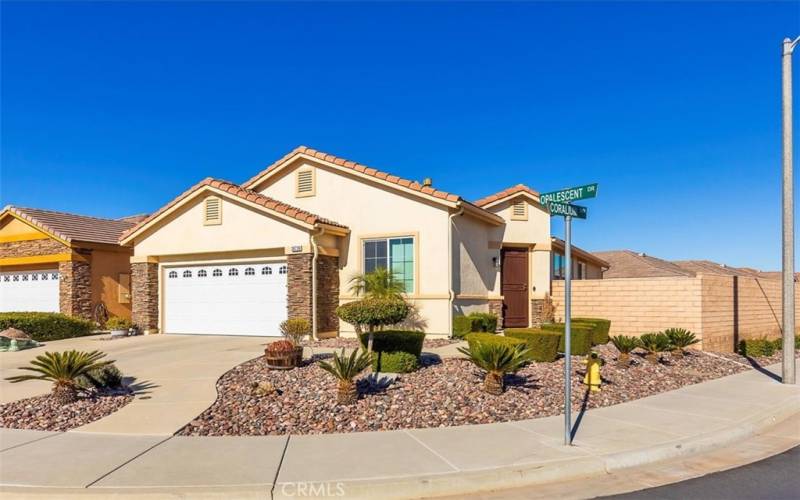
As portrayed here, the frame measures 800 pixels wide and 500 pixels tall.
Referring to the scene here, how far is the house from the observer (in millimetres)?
15328

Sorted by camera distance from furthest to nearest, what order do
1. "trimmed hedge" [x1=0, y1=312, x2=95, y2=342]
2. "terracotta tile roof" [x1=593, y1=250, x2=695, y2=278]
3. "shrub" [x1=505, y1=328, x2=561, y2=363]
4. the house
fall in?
"terracotta tile roof" [x1=593, y1=250, x2=695, y2=278]
"trimmed hedge" [x1=0, y1=312, x2=95, y2=342]
the house
"shrub" [x1=505, y1=328, x2=561, y2=363]

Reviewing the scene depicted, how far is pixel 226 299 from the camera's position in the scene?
16.8 meters

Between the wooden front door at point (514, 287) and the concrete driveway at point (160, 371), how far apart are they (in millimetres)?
8364

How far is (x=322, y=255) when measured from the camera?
51.3 ft

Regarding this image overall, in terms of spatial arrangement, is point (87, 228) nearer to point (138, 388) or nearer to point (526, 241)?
point (138, 388)

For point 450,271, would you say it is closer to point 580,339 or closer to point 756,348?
point 580,339

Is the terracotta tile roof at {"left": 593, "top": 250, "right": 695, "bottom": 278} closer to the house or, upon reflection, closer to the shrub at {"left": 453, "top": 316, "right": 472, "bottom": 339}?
the house

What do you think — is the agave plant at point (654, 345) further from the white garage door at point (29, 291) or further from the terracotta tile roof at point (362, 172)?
the white garage door at point (29, 291)

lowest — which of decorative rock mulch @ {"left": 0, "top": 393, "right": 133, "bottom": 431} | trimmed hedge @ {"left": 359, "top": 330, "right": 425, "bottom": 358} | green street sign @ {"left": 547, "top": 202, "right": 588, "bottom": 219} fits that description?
decorative rock mulch @ {"left": 0, "top": 393, "right": 133, "bottom": 431}

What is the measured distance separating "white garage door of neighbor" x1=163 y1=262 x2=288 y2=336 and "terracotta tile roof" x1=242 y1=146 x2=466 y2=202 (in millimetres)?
3470

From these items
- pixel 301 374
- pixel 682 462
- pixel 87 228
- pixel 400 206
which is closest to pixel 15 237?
pixel 87 228

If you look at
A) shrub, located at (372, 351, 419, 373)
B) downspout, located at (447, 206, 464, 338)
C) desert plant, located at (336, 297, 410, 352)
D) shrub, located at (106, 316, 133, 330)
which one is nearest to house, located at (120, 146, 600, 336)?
downspout, located at (447, 206, 464, 338)

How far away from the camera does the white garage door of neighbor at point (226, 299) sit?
52.6 ft

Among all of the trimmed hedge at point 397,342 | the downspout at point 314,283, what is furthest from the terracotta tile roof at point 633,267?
the trimmed hedge at point 397,342
